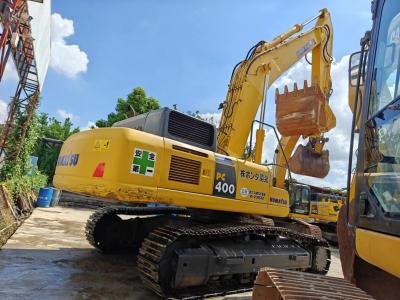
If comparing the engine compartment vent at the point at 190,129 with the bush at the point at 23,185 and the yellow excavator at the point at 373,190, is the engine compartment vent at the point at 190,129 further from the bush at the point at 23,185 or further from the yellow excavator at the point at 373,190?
the bush at the point at 23,185

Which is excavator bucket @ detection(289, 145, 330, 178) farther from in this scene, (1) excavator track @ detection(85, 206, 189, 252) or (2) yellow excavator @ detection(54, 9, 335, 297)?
(1) excavator track @ detection(85, 206, 189, 252)

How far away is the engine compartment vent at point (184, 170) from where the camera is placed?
426 centimetres

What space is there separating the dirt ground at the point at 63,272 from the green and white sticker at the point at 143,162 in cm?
148

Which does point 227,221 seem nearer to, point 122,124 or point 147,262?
point 147,262

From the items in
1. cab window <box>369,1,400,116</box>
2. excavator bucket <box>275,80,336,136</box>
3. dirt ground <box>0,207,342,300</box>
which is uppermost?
excavator bucket <box>275,80,336,136</box>

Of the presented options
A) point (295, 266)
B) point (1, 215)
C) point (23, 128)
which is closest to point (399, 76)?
point (295, 266)

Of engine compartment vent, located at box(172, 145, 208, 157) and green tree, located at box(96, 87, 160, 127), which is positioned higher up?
green tree, located at box(96, 87, 160, 127)

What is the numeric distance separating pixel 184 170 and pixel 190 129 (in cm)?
73

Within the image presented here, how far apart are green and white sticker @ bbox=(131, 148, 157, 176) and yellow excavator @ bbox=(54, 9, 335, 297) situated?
0.01m

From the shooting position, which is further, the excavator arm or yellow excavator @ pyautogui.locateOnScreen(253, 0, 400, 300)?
the excavator arm

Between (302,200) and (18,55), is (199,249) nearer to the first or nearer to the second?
(302,200)

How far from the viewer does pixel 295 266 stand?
555 cm

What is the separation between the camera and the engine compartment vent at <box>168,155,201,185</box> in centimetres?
426

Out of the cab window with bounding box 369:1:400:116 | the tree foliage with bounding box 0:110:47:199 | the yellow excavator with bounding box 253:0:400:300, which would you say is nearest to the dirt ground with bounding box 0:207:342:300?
the yellow excavator with bounding box 253:0:400:300
